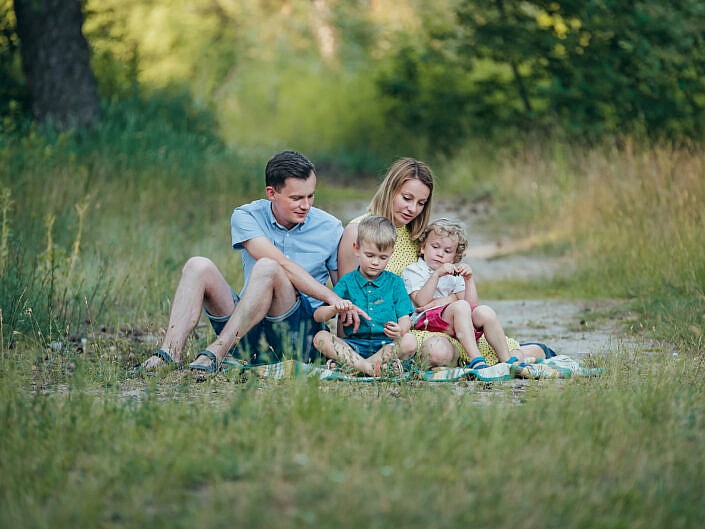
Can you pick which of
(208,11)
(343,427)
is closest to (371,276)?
(343,427)

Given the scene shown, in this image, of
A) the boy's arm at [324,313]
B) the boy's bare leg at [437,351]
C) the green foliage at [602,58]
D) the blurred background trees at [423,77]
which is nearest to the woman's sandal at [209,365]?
the boy's arm at [324,313]

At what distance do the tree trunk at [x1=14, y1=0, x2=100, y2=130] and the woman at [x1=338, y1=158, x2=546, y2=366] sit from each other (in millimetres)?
7452

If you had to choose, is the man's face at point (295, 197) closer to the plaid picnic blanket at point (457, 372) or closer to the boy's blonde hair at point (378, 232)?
the boy's blonde hair at point (378, 232)

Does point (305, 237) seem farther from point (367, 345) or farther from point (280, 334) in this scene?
point (367, 345)

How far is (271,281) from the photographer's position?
19.0 ft

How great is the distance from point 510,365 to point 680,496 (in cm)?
217

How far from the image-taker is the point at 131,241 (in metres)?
9.13

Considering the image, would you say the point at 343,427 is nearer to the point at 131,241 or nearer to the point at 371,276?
the point at 371,276

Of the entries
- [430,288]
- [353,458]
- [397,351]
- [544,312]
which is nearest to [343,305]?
[397,351]

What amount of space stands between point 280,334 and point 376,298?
2.12 ft

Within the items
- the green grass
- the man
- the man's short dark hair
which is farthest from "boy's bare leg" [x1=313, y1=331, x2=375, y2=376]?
the man's short dark hair

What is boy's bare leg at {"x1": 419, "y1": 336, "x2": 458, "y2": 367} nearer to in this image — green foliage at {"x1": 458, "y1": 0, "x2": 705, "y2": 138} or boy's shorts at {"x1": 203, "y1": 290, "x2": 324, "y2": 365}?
boy's shorts at {"x1": 203, "y1": 290, "x2": 324, "y2": 365}

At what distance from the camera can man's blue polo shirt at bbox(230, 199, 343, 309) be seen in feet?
20.2

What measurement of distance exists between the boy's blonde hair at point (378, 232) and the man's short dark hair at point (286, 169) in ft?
1.52
